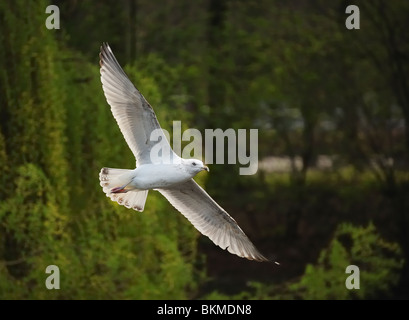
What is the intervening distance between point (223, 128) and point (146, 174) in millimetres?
4459

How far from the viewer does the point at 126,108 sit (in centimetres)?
511

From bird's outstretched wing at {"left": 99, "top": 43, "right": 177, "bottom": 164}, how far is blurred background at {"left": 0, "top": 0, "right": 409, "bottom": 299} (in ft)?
5.40

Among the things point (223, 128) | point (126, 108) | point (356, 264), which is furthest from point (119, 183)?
point (223, 128)

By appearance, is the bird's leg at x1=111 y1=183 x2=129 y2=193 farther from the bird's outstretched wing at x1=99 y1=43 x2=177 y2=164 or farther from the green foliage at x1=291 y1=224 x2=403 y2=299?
the green foliage at x1=291 y1=224 x2=403 y2=299

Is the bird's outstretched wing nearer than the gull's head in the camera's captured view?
No

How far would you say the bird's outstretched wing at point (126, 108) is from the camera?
5.07 meters

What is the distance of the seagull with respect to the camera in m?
4.89

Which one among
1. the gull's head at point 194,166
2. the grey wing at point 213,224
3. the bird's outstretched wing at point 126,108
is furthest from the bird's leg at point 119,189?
the grey wing at point 213,224

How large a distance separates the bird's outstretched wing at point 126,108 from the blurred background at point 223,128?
5.40 ft

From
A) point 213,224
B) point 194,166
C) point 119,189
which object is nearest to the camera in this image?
point 194,166

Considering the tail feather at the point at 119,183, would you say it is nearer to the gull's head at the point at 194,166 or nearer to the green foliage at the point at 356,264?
the gull's head at the point at 194,166

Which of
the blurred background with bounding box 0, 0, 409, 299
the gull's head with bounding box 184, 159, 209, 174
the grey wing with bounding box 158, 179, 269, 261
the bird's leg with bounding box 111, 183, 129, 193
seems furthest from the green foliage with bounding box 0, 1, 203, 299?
the gull's head with bounding box 184, 159, 209, 174

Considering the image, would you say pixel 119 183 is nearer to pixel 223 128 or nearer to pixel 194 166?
pixel 194 166

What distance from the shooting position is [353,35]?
30.1 feet
